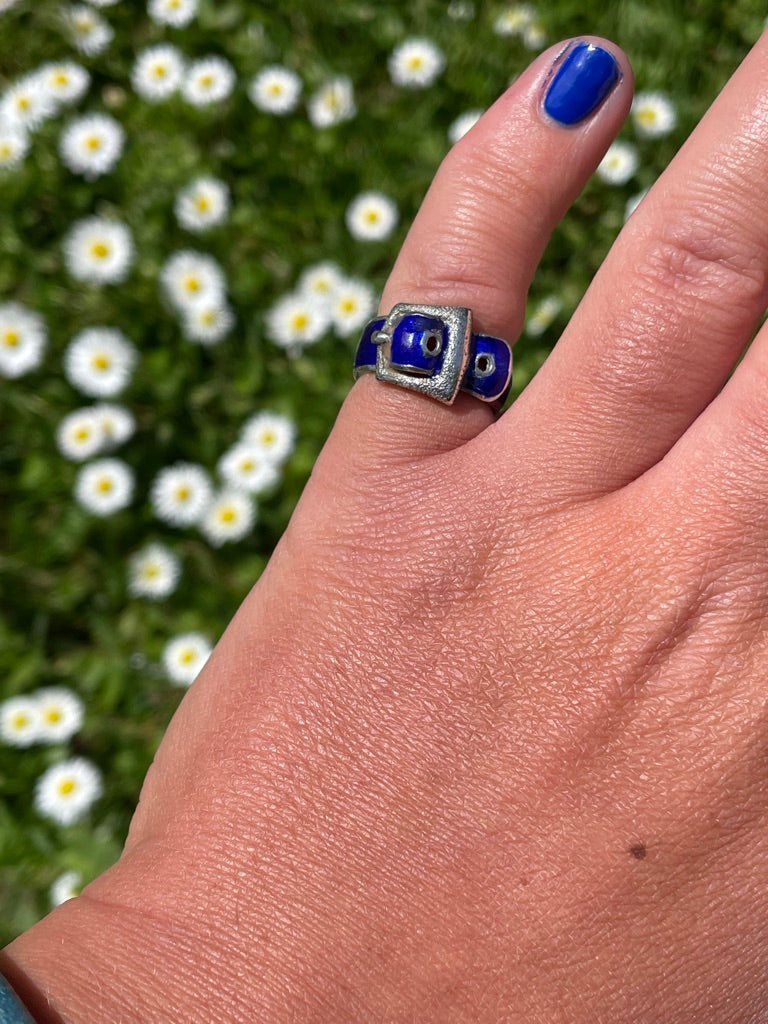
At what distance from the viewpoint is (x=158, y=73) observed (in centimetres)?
238

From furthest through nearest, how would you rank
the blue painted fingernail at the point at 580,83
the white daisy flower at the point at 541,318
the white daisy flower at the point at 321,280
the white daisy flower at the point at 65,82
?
the white daisy flower at the point at 65,82 < the white daisy flower at the point at 321,280 < the white daisy flower at the point at 541,318 < the blue painted fingernail at the point at 580,83

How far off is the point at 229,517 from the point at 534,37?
1.37 meters

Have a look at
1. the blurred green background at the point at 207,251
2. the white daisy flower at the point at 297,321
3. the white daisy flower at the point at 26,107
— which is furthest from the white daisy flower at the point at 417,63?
the white daisy flower at the point at 26,107

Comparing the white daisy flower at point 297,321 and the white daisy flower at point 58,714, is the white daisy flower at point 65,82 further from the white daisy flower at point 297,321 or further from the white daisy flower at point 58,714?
the white daisy flower at point 58,714

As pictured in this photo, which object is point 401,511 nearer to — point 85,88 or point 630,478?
point 630,478

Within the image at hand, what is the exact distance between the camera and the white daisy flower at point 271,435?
6.82 feet

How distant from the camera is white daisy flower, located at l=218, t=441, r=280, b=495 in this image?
2070 mm

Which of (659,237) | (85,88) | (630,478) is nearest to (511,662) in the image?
(630,478)

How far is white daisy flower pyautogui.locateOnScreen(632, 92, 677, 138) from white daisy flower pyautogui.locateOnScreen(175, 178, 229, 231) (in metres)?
0.99

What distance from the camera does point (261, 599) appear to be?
1.33 m

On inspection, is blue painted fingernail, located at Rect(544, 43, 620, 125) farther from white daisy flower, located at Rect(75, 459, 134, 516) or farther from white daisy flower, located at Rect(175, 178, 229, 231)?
white daisy flower, located at Rect(75, 459, 134, 516)

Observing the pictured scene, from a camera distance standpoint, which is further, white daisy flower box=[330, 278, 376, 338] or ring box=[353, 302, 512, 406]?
white daisy flower box=[330, 278, 376, 338]

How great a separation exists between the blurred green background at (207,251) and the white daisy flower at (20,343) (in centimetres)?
3

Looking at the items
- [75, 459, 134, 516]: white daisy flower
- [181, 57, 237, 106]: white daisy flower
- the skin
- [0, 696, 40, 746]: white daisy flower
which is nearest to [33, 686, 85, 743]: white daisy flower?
[0, 696, 40, 746]: white daisy flower
